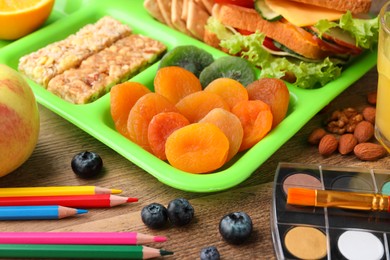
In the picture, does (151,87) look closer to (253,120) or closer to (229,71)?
(229,71)

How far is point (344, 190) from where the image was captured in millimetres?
1654

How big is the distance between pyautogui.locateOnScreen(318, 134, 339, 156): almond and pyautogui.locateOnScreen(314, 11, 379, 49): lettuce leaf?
34 centimetres

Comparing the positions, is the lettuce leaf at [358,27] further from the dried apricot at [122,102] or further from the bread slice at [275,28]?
the dried apricot at [122,102]

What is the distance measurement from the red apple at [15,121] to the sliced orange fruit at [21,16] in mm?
549

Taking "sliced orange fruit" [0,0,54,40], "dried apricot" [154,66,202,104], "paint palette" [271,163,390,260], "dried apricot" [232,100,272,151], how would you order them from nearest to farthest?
"paint palette" [271,163,390,260], "dried apricot" [232,100,272,151], "dried apricot" [154,66,202,104], "sliced orange fruit" [0,0,54,40]

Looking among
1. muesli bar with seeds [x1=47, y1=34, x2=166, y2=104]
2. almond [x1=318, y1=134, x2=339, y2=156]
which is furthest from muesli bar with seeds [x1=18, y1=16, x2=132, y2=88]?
almond [x1=318, y1=134, x2=339, y2=156]

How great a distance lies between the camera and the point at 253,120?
1872mm

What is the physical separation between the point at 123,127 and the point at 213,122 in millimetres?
277

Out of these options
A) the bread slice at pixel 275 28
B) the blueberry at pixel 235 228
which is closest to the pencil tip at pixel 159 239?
the blueberry at pixel 235 228

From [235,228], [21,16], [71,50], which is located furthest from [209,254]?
[21,16]

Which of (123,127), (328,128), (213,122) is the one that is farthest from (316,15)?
(123,127)

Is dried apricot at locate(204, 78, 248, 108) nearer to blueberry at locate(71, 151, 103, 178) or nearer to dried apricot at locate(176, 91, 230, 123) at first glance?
dried apricot at locate(176, 91, 230, 123)

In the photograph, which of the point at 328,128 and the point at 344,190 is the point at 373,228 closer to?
the point at 344,190

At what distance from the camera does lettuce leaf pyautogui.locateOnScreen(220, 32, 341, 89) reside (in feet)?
6.81
